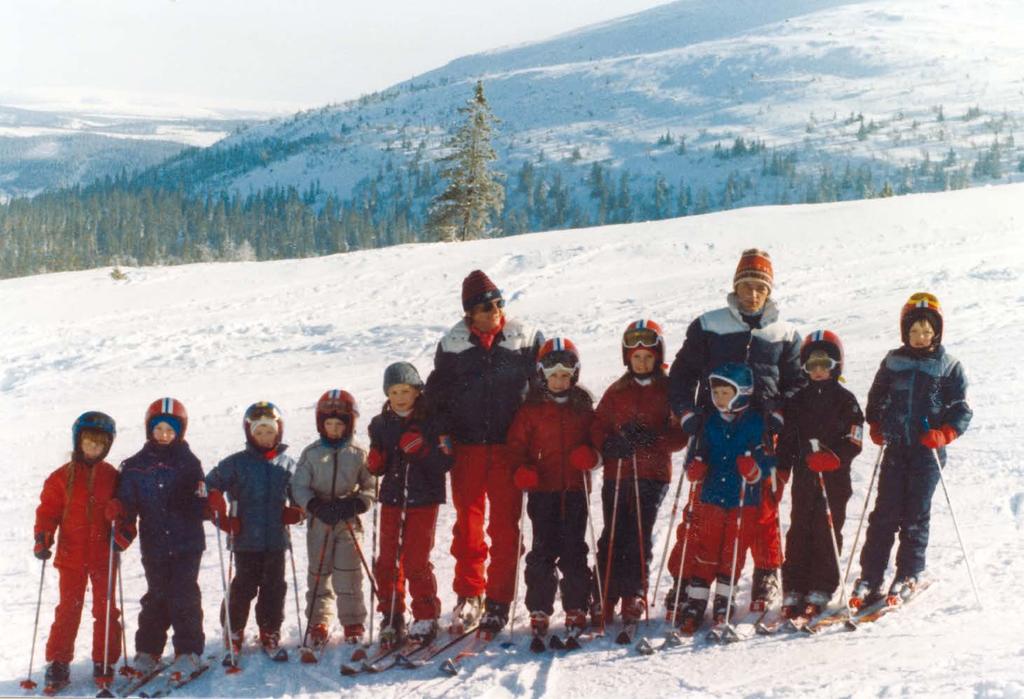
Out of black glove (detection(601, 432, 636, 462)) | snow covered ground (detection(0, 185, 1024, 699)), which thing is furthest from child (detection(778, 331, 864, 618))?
black glove (detection(601, 432, 636, 462))

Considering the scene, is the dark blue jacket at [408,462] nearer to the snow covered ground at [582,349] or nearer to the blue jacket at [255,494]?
the blue jacket at [255,494]

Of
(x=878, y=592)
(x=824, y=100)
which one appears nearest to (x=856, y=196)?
(x=824, y=100)

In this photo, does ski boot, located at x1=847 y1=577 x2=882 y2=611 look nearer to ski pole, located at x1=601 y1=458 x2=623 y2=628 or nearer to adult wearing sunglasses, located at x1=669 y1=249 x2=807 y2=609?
adult wearing sunglasses, located at x1=669 y1=249 x2=807 y2=609

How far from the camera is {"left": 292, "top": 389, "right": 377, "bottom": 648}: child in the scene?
4785mm

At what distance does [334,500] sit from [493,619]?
107 centimetres

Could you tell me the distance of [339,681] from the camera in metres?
4.38

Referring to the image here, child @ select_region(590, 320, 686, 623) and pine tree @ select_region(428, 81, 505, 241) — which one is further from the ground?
pine tree @ select_region(428, 81, 505, 241)

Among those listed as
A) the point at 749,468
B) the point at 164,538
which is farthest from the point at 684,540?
the point at 164,538

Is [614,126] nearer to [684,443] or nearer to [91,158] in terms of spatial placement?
[91,158]

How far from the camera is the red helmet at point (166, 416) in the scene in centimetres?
464

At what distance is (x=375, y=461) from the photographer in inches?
188

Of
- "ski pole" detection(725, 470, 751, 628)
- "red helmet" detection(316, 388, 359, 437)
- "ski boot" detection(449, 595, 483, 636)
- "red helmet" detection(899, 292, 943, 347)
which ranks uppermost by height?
"red helmet" detection(899, 292, 943, 347)

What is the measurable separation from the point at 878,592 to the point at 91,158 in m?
180

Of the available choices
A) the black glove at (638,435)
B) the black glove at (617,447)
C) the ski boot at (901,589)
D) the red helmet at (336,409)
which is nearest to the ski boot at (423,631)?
the red helmet at (336,409)
